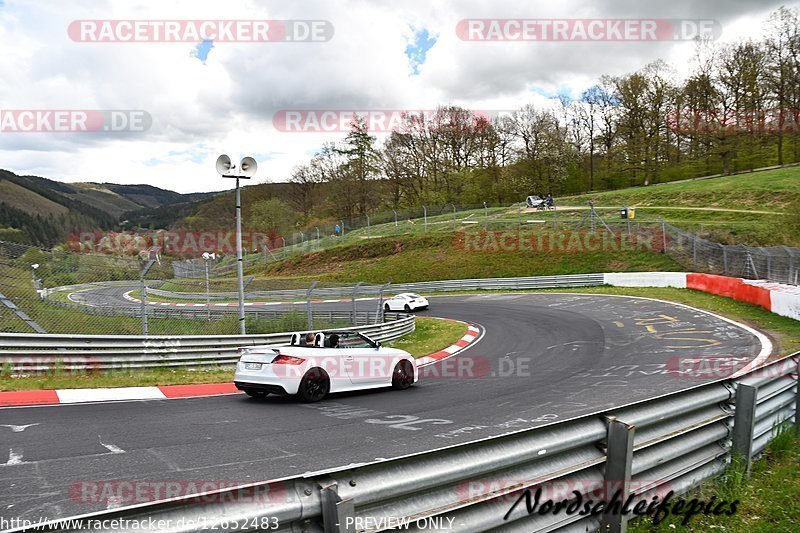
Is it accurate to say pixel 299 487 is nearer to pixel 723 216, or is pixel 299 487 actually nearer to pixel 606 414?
pixel 606 414

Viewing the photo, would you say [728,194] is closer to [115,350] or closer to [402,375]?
[402,375]

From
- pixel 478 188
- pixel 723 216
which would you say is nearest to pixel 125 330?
pixel 723 216

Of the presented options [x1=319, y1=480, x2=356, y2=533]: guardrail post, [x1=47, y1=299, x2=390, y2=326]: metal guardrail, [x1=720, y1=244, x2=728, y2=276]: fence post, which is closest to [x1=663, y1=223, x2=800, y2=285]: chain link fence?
[x1=720, y1=244, x2=728, y2=276]: fence post

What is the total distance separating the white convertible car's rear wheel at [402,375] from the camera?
11.5m

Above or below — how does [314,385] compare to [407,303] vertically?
above

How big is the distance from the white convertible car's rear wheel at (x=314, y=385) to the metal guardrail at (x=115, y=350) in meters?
4.14

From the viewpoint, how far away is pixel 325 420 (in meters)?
8.55

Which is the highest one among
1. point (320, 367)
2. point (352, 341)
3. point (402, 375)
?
point (352, 341)

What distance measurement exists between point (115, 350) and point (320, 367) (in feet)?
16.3

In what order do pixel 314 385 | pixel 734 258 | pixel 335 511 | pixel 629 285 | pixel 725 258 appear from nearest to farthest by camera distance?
pixel 335 511
pixel 314 385
pixel 734 258
pixel 725 258
pixel 629 285

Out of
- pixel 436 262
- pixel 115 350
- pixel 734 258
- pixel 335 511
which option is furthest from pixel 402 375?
pixel 436 262

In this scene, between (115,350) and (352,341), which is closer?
(352,341)

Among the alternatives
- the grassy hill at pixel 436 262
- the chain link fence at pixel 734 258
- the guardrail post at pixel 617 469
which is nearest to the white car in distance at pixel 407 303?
the grassy hill at pixel 436 262

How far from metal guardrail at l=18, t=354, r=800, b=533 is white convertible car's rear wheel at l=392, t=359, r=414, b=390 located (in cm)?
708
